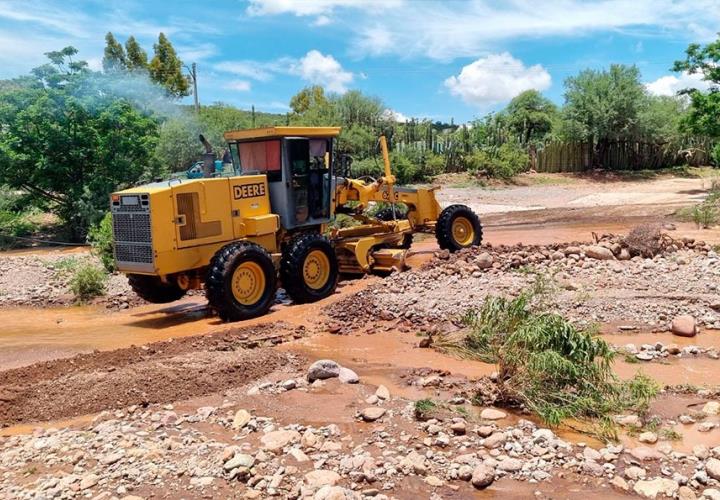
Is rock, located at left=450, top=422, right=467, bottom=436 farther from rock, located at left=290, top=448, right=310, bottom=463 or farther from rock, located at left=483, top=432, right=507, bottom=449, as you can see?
rock, located at left=290, top=448, right=310, bottom=463

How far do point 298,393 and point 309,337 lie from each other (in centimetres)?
256

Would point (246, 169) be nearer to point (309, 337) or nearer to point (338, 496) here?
point (309, 337)

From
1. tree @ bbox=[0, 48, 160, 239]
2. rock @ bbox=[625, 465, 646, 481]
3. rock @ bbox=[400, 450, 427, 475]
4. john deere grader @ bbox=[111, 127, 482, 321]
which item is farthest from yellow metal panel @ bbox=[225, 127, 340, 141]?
tree @ bbox=[0, 48, 160, 239]

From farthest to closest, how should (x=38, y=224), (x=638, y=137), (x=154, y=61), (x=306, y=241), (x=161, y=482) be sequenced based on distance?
(x=154, y=61)
(x=638, y=137)
(x=38, y=224)
(x=306, y=241)
(x=161, y=482)

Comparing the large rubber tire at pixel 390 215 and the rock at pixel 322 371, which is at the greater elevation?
the large rubber tire at pixel 390 215

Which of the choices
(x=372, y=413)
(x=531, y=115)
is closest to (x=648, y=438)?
(x=372, y=413)

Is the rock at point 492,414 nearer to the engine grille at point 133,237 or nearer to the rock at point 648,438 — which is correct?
the rock at point 648,438

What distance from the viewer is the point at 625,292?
948 cm

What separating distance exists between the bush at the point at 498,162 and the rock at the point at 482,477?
27.5 m

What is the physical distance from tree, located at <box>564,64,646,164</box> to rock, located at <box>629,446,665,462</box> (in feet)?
102

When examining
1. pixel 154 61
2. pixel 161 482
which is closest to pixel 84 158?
pixel 161 482

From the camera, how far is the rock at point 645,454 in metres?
4.79

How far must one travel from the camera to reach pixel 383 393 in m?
6.18

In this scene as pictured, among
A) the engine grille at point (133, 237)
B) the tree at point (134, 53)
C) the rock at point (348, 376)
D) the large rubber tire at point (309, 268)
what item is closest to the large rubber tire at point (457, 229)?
the large rubber tire at point (309, 268)
